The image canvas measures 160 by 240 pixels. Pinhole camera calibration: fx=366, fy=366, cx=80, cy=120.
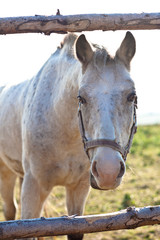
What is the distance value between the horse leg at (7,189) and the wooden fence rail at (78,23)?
3.12m

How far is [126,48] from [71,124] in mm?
947

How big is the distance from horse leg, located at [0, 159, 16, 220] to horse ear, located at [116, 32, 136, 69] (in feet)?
10.4

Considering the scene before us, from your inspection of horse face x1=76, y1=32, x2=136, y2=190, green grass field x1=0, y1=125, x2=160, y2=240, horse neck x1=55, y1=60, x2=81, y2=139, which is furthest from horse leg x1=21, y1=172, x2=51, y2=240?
horse face x1=76, y1=32, x2=136, y2=190

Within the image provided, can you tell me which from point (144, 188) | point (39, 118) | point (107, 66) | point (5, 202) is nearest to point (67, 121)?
point (39, 118)

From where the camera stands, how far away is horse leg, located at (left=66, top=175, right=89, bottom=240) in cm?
396

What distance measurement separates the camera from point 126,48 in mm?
2883

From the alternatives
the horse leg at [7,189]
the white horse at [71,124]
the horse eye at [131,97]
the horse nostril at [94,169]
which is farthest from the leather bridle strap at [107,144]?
the horse leg at [7,189]

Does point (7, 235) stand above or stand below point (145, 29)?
below

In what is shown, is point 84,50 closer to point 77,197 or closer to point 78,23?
point 78,23

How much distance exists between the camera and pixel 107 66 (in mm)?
2762

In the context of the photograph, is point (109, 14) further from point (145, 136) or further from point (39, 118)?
point (145, 136)

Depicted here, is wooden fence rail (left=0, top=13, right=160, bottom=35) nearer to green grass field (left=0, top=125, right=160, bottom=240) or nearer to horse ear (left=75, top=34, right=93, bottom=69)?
horse ear (left=75, top=34, right=93, bottom=69)

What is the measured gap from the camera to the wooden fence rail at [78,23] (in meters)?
2.69

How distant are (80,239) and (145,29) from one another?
7.87ft
